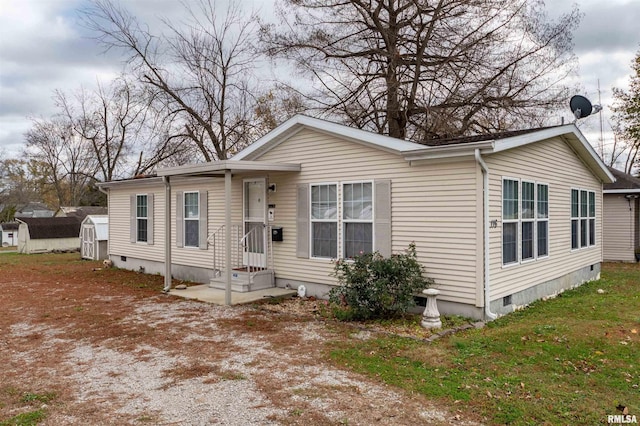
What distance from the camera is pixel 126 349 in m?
5.81

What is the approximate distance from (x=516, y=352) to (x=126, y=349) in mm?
4868

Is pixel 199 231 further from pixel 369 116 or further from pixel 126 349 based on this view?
pixel 369 116

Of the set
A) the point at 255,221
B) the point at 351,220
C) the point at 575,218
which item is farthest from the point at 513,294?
the point at 255,221

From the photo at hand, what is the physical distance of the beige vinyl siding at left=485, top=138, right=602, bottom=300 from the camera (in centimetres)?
710

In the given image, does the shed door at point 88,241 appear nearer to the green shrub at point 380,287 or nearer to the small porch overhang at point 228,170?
the small porch overhang at point 228,170

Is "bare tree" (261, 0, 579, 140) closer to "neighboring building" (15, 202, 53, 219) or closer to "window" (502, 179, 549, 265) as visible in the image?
"window" (502, 179, 549, 265)

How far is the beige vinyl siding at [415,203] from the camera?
684 centimetres

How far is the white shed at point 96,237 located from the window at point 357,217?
42.8 feet

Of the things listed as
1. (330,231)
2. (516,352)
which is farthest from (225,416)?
(330,231)

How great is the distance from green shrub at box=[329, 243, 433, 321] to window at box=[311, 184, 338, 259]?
4.73 ft

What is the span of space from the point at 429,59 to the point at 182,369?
45.3 ft

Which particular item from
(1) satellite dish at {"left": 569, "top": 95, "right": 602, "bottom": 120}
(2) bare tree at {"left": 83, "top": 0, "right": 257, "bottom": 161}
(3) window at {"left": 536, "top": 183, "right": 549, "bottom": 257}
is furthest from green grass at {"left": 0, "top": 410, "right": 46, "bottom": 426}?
(2) bare tree at {"left": 83, "top": 0, "right": 257, "bottom": 161}

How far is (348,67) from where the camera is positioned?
16312 millimetres

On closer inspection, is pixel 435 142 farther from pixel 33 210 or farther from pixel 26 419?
pixel 33 210
